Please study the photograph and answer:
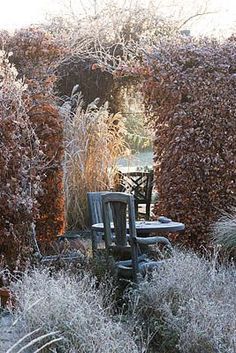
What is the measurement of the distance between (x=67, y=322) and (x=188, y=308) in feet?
2.73

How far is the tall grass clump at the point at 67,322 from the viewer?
3.50 m

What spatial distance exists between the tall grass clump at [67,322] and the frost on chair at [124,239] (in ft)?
2.54

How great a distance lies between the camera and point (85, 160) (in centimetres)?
861

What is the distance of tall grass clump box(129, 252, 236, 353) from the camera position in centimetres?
369

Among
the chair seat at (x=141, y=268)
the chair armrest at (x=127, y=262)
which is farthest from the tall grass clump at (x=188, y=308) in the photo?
the chair armrest at (x=127, y=262)

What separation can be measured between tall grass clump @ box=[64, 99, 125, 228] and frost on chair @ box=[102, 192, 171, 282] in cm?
320

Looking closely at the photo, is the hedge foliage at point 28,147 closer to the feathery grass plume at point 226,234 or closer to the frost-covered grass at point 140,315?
the frost-covered grass at point 140,315

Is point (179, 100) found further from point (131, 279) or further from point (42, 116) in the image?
point (131, 279)

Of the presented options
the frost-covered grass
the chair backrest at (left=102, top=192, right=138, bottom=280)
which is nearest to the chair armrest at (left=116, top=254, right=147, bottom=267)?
the chair backrest at (left=102, top=192, right=138, bottom=280)

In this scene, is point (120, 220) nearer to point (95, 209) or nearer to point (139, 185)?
point (95, 209)

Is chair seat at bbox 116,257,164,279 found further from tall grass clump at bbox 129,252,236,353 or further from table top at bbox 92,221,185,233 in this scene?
table top at bbox 92,221,185,233

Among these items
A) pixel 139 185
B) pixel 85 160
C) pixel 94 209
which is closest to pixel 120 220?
pixel 94 209

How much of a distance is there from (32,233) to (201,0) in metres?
8.33

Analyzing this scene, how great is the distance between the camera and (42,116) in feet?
21.5
